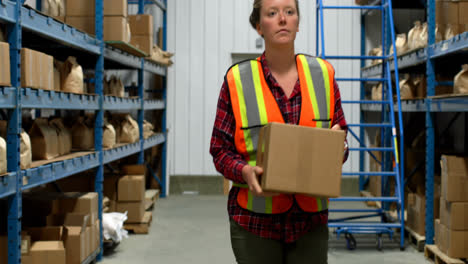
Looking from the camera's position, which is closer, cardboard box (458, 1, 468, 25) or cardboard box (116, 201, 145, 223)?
cardboard box (458, 1, 468, 25)

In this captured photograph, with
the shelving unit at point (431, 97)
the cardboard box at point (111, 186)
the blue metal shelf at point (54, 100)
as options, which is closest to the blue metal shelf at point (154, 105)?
the cardboard box at point (111, 186)

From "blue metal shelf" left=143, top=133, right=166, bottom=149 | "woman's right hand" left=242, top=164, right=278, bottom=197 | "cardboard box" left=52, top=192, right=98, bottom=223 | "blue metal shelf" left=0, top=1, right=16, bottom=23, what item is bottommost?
"cardboard box" left=52, top=192, right=98, bottom=223

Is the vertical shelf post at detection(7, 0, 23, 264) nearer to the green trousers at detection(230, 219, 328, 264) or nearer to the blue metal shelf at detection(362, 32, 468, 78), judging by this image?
the green trousers at detection(230, 219, 328, 264)

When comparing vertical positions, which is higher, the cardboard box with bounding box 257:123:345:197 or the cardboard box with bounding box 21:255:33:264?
the cardboard box with bounding box 257:123:345:197

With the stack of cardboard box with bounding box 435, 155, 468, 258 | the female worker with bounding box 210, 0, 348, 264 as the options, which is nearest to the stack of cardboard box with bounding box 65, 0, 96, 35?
the stack of cardboard box with bounding box 435, 155, 468, 258

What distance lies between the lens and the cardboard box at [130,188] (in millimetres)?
6582

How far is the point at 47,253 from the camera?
408 centimetres

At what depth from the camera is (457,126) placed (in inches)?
315

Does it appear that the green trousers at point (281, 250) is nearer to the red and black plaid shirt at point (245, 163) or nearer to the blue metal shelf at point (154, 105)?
the red and black plaid shirt at point (245, 163)

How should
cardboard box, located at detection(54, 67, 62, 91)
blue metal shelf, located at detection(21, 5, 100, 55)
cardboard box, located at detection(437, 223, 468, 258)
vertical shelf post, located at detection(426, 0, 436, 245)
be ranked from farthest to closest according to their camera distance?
1. vertical shelf post, located at detection(426, 0, 436, 245)
2. cardboard box, located at detection(437, 223, 468, 258)
3. cardboard box, located at detection(54, 67, 62, 91)
4. blue metal shelf, located at detection(21, 5, 100, 55)

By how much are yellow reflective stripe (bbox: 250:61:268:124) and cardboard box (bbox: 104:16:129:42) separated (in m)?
3.89

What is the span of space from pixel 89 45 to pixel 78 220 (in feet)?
5.47

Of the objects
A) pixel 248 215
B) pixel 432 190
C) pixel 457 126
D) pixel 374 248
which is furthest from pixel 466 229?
pixel 248 215

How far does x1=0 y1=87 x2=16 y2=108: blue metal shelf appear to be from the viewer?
10.7ft
